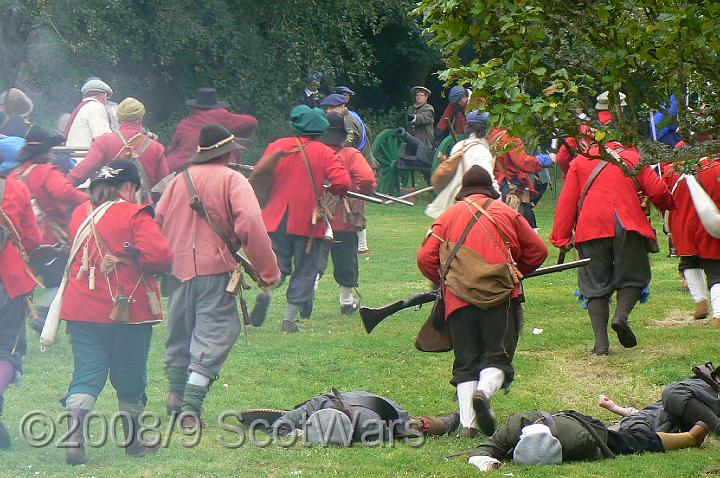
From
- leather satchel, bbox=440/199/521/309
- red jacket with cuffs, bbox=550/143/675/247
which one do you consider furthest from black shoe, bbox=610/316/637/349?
leather satchel, bbox=440/199/521/309

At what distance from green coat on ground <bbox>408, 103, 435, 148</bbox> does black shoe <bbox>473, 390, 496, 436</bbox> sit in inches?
598

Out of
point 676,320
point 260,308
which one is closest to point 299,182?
point 260,308

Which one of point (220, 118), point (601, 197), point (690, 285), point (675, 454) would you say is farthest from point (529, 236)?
point (220, 118)

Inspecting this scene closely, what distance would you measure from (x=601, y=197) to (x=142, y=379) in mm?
4132

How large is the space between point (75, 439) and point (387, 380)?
10.1 ft

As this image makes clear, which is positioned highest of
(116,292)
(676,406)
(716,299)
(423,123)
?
(423,123)

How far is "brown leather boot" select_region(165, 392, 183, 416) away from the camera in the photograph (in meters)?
8.16

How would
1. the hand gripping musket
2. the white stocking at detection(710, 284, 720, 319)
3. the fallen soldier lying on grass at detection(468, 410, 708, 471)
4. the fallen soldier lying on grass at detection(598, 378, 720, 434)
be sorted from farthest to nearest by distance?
the white stocking at detection(710, 284, 720, 319)
the hand gripping musket
the fallen soldier lying on grass at detection(598, 378, 720, 434)
the fallen soldier lying on grass at detection(468, 410, 708, 471)

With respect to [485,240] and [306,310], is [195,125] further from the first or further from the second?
[485,240]

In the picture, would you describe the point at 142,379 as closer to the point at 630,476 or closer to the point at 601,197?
the point at 630,476

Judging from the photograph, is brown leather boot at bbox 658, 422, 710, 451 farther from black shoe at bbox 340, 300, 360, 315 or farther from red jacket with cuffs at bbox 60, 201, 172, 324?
black shoe at bbox 340, 300, 360, 315

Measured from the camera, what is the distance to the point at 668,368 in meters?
9.49

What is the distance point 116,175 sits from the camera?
24.0 feet

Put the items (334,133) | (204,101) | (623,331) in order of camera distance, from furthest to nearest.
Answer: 1. (334,133)
2. (204,101)
3. (623,331)
